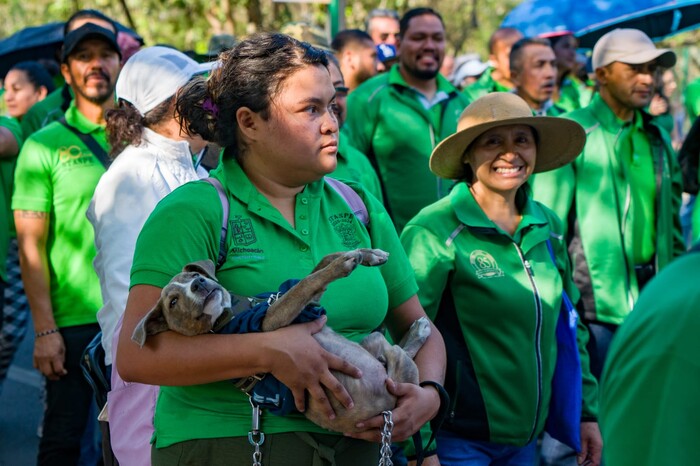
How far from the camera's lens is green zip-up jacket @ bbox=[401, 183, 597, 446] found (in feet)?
12.3

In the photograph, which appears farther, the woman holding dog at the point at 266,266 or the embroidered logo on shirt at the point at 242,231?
the embroidered logo on shirt at the point at 242,231

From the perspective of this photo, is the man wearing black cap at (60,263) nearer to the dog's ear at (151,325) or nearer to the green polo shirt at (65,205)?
the green polo shirt at (65,205)

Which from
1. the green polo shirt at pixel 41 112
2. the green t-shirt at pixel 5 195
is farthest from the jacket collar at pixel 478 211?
the green polo shirt at pixel 41 112

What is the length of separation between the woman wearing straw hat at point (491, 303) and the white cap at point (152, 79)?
3.62 feet

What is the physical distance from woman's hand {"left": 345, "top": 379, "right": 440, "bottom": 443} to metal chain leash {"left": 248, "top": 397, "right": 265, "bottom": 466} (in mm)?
233

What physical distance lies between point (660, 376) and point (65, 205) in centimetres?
379

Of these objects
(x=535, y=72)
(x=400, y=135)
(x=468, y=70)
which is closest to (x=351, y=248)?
(x=400, y=135)

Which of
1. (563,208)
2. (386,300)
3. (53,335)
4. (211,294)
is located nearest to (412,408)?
(386,300)

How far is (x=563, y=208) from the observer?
17.9 ft

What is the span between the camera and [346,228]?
2.89 m

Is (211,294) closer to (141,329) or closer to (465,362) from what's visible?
(141,329)

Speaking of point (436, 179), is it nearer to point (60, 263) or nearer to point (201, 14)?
point (60, 263)

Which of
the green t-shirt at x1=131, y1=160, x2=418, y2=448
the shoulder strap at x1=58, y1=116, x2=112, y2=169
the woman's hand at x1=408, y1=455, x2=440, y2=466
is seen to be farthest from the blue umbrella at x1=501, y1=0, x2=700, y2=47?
the green t-shirt at x1=131, y1=160, x2=418, y2=448

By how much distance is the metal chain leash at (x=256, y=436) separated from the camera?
253cm
